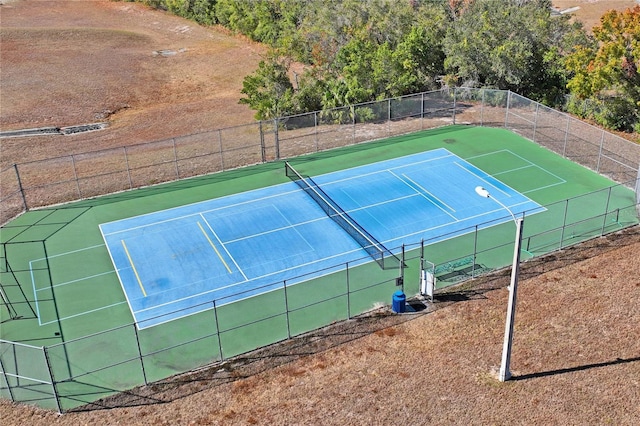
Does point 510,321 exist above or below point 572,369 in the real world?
above

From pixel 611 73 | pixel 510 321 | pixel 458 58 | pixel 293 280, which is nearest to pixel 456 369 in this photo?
pixel 510 321

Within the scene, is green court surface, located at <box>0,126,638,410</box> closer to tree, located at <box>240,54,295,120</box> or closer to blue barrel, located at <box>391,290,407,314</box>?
blue barrel, located at <box>391,290,407,314</box>

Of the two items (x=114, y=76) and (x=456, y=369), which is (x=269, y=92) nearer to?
(x=114, y=76)

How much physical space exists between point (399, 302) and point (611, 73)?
2203 centimetres

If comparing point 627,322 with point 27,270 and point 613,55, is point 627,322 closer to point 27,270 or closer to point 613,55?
point 613,55

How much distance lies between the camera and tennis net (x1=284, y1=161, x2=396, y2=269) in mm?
26859

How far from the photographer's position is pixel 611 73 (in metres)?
36.7

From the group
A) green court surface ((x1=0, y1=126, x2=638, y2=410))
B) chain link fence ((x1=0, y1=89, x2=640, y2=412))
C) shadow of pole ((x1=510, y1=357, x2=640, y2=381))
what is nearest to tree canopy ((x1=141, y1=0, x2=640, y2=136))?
chain link fence ((x1=0, y1=89, x2=640, y2=412))

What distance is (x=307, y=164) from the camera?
3541cm

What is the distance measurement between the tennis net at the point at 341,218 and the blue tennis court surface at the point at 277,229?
0.29 meters

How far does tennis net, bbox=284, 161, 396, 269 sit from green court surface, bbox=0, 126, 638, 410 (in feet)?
2.16

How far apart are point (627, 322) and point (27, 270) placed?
23.0 m

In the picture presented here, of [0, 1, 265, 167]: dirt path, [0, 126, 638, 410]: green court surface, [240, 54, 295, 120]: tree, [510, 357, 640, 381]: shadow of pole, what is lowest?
[510, 357, 640, 381]: shadow of pole

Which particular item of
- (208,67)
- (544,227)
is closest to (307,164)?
(544,227)
